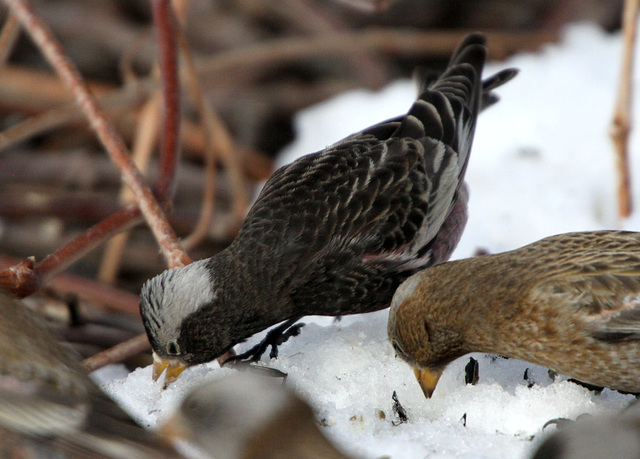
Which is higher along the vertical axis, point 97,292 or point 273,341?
point 273,341

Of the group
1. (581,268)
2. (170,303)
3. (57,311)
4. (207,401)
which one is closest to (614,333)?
(581,268)

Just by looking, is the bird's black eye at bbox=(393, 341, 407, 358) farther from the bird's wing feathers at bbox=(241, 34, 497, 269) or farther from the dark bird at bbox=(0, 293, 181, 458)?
the dark bird at bbox=(0, 293, 181, 458)

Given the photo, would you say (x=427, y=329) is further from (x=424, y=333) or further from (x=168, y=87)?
(x=168, y=87)

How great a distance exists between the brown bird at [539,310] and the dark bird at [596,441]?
490mm

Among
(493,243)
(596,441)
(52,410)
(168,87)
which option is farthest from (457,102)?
(52,410)

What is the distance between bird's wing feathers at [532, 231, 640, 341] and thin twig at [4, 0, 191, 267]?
1.25 meters

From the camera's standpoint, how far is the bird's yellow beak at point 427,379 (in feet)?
8.63

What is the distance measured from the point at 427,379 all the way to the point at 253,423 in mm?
806

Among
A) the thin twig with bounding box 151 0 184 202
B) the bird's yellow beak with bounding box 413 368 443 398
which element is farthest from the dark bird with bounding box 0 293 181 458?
the thin twig with bounding box 151 0 184 202

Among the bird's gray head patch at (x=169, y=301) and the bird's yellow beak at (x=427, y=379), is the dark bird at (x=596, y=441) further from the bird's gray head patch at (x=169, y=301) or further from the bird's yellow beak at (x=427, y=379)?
the bird's gray head patch at (x=169, y=301)

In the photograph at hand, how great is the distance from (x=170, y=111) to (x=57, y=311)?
1.16 meters

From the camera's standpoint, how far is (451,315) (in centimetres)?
270

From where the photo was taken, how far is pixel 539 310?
8.43 feet

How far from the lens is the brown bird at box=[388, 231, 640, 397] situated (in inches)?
97.7
